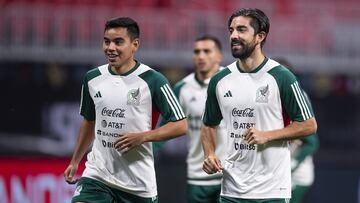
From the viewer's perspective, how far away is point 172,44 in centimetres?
1321

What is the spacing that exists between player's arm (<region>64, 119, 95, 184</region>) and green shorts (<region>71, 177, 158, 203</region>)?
0.13 metres

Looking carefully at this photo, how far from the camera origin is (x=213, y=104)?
6945 millimetres

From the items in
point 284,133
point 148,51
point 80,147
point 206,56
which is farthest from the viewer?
point 148,51

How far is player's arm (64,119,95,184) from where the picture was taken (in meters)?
7.11

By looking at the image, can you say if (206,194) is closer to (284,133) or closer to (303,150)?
(303,150)

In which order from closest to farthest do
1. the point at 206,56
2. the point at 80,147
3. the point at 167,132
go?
the point at 167,132 → the point at 80,147 → the point at 206,56

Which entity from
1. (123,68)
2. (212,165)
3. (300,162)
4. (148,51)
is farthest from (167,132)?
(148,51)

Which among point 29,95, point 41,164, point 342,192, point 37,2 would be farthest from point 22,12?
point 342,192

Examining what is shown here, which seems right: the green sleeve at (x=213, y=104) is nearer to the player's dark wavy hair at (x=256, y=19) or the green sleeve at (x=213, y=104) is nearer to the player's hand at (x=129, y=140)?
the player's dark wavy hair at (x=256, y=19)

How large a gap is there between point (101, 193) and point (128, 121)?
542 millimetres

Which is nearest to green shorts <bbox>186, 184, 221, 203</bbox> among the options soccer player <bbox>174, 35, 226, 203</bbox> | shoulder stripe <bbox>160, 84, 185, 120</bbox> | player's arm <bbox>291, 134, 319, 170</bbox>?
soccer player <bbox>174, 35, 226, 203</bbox>

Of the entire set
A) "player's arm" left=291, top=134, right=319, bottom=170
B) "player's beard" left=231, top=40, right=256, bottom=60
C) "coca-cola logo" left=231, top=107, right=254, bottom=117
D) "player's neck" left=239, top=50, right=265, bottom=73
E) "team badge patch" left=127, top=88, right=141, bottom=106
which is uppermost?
"player's beard" left=231, top=40, right=256, bottom=60

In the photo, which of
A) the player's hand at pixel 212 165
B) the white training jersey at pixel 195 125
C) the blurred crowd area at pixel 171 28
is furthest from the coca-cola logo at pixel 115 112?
the blurred crowd area at pixel 171 28

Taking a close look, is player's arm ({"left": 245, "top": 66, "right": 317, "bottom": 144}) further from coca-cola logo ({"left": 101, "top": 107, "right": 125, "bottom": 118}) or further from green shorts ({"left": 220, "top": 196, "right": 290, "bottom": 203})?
coca-cola logo ({"left": 101, "top": 107, "right": 125, "bottom": 118})
